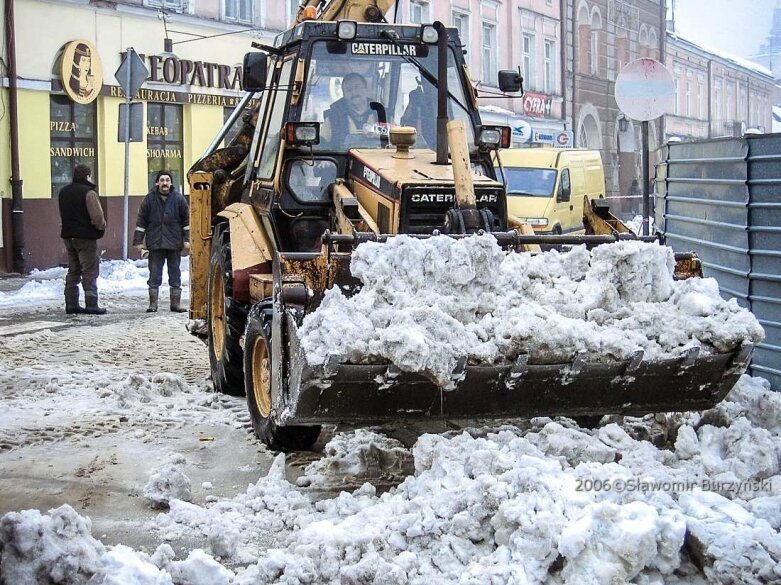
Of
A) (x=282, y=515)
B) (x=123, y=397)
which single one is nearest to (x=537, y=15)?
(x=123, y=397)

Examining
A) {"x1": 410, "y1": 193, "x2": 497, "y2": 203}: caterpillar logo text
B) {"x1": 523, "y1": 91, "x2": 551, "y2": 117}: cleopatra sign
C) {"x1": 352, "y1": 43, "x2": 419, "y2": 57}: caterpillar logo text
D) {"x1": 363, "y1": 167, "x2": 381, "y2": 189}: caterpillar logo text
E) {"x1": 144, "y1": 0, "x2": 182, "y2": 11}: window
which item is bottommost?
{"x1": 410, "y1": 193, "x2": 497, "y2": 203}: caterpillar logo text

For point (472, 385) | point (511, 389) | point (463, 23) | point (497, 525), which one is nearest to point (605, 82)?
point (463, 23)

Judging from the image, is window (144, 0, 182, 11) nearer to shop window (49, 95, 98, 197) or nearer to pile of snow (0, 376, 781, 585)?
shop window (49, 95, 98, 197)

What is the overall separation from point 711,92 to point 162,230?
134 feet

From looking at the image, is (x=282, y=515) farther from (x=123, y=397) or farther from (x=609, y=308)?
(x=123, y=397)

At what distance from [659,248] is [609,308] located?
1.44 feet

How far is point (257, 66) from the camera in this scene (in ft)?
24.8

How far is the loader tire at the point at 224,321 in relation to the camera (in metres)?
7.51

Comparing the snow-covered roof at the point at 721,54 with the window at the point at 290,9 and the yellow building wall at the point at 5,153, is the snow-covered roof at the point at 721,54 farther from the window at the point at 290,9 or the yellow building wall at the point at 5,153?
the yellow building wall at the point at 5,153

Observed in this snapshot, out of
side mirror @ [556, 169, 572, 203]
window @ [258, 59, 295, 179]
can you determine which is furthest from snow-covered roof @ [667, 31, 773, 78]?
window @ [258, 59, 295, 179]

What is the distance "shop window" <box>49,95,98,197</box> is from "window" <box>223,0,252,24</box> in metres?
3.93

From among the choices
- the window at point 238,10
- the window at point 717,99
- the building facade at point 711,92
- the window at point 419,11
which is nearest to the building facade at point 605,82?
the building facade at point 711,92

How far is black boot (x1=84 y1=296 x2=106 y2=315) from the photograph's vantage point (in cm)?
1245

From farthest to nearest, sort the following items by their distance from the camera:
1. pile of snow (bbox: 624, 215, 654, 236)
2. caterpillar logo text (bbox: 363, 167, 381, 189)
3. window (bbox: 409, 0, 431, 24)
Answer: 1. window (bbox: 409, 0, 431, 24)
2. pile of snow (bbox: 624, 215, 654, 236)
3. caterpillar logo text (bbox: 363, 167, 381, 189)
